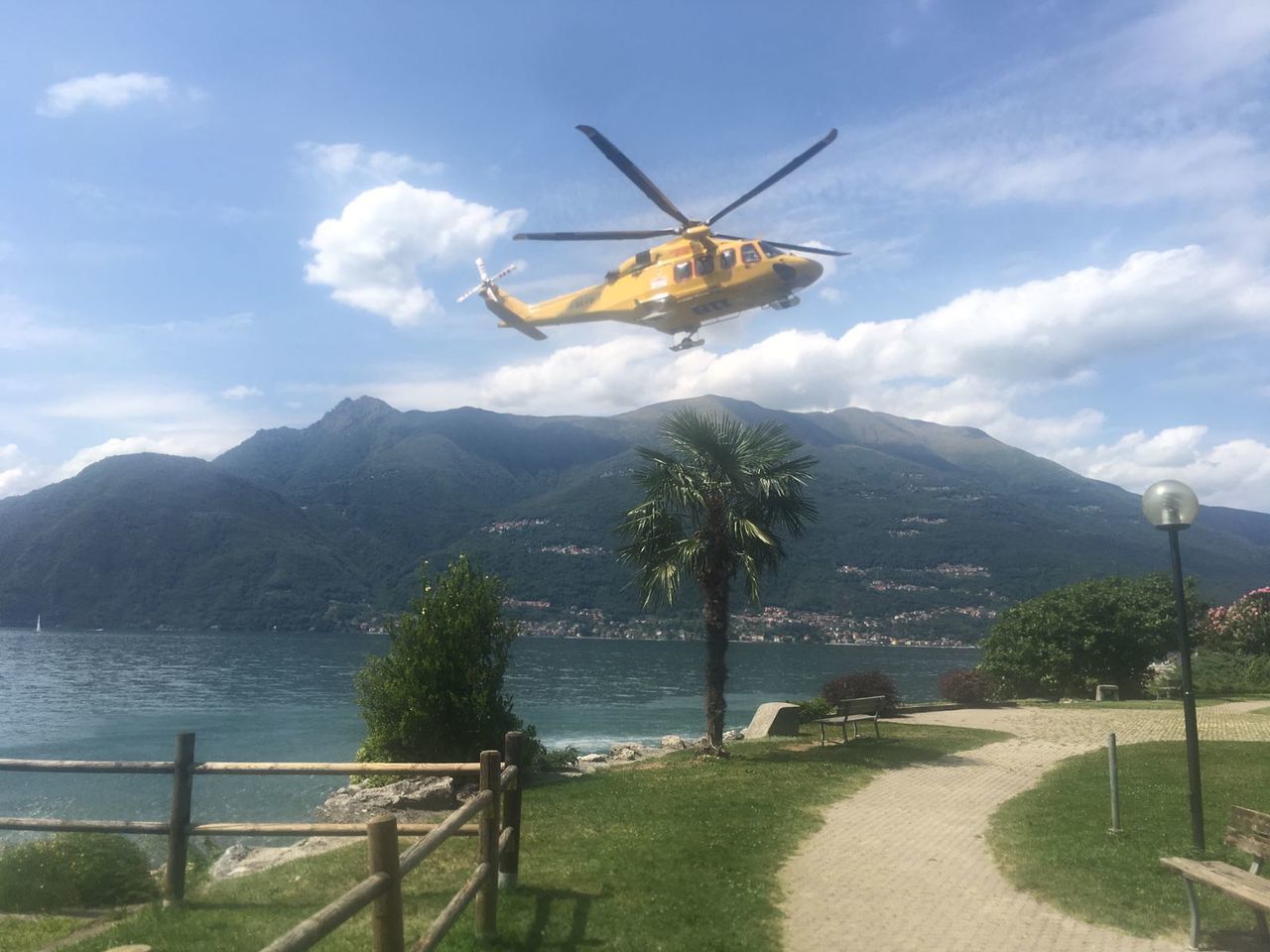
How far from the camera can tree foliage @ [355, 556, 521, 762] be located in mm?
14109

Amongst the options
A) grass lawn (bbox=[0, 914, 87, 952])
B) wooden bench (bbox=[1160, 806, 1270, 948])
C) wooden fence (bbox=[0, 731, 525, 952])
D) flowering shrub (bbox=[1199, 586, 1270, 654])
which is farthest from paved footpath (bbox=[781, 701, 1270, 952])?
flowering shrub (bbox=[1199, 586, 1270, 654])

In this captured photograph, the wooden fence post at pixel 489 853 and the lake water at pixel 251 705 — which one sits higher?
the wooden fence post at pixel 489 853

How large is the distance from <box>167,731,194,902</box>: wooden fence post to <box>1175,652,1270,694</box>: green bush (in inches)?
1217

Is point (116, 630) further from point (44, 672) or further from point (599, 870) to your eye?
point (599, 870)

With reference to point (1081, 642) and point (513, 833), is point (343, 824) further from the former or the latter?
point (1081, 642)

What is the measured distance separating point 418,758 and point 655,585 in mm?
5144

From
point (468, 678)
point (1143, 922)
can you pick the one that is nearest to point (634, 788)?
point (468, 678)

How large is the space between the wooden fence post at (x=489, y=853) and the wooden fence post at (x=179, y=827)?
2.48 meters

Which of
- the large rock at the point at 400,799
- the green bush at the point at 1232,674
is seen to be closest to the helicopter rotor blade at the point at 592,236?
the large rock at the point at 400,799

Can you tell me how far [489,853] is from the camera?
6.46 metres

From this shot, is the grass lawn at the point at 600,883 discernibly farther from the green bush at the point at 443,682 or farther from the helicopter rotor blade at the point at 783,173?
the helicopter rotor blade at the point at 783,173

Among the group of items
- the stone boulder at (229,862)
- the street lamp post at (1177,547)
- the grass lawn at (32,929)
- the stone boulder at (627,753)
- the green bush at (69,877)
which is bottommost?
the stone boulder at (627,753)

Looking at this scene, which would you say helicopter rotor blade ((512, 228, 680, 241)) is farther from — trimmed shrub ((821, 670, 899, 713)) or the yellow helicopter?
trimmed shrub ((821, 670, 899, 713))

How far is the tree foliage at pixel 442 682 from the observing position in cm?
1411
